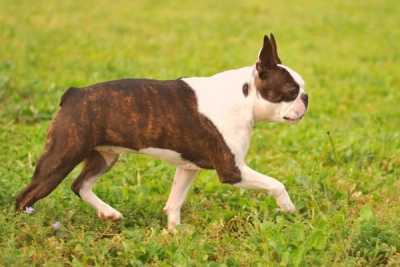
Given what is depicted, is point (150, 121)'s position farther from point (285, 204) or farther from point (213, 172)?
point (213, 172)

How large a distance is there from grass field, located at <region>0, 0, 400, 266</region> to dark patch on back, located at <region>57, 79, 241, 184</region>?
61 cm

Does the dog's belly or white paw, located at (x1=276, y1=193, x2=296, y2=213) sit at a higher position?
the dog's belly

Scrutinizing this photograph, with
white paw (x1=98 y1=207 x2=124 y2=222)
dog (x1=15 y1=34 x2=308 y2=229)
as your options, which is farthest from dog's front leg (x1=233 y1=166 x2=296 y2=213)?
white paw (x1=98 y1=207 x2=124 y2=222)

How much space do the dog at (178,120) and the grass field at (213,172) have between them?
44 centimetres

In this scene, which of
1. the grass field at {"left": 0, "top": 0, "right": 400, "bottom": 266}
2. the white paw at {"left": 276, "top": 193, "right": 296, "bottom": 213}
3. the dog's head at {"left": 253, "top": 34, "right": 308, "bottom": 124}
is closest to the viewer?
the grass field at {"left": 0, "top": 0, "right": 400, "bottom": 266}

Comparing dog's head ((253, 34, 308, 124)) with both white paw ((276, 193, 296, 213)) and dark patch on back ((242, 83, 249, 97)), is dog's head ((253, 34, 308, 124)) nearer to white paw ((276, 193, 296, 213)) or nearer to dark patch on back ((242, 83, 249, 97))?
dark patch on back ((242, 83, 249, 97))

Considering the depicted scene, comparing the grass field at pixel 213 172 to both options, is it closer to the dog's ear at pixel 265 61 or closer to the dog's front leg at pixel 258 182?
the dog's front leg at pixel 258 182

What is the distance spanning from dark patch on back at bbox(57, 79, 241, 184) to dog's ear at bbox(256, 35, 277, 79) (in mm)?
538

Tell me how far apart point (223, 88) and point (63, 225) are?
165cm

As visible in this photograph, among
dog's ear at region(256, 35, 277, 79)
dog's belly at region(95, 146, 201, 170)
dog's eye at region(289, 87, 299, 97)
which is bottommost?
dog's belly at region(95, 146, 201, 170)

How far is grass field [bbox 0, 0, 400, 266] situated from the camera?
13.3 ft

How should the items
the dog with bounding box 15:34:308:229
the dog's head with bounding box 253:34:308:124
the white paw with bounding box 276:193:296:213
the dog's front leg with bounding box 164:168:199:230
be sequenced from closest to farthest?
the dog with bounding box 15:34:308:229, the dog's head with bounding box 253:34:308:124, the white paw with bounding box 276:193:296:213, the dog's front leg with bounding box 164:168:199:230

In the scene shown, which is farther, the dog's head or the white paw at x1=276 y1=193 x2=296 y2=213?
the white paw at x1=276 y1=193 x2=296 y2=213

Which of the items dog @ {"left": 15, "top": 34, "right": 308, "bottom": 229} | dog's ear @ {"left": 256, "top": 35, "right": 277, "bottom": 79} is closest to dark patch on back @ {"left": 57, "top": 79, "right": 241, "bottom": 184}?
dog @ {"left": 15, "top": 34, "right": 308, "bottom": 229}
